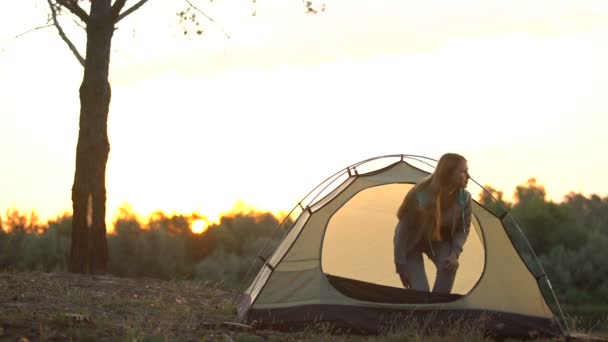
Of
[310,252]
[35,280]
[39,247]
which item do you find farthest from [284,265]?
[39,247]

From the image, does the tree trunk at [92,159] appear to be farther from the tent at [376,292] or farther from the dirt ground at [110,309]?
the tent at [376,292]

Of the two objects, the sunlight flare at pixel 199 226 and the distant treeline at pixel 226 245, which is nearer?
the distant treeline at pixel 226 245

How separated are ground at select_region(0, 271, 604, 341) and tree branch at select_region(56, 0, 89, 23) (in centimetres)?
382

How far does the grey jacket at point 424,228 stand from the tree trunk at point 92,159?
586 cm

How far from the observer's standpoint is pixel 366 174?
1095cm

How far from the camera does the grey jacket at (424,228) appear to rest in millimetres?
10266

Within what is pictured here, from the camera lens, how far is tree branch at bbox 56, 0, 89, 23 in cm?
1526

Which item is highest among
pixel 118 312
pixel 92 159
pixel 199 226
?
pixel 199 226

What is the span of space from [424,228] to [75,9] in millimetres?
7201

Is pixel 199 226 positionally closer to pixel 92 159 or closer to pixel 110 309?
pixel 92 159

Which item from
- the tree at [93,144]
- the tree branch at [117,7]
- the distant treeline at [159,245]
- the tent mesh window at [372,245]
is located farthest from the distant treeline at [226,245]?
the tent mesh window at [372,245]

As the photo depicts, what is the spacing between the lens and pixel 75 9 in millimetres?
15297

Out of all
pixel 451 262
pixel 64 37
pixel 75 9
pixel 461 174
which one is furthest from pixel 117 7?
pixel 451 262

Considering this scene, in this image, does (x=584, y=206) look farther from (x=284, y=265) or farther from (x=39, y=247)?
(x=284, y=265)
